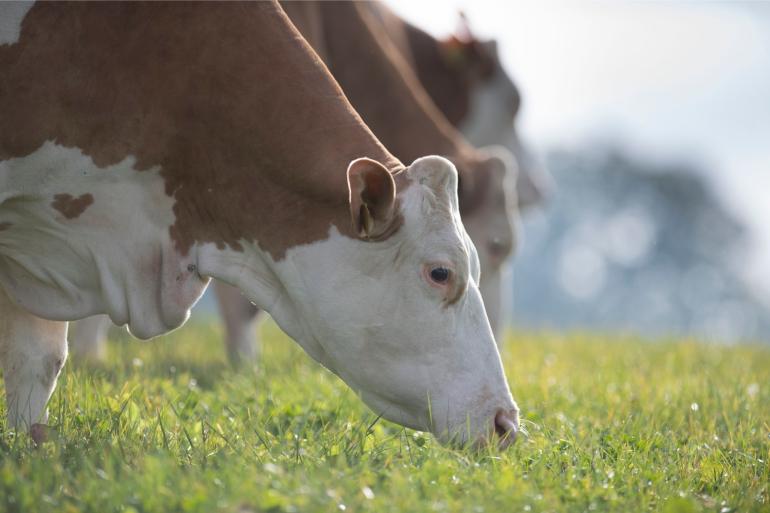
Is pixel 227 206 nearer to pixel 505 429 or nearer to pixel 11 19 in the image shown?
pixel 11 19

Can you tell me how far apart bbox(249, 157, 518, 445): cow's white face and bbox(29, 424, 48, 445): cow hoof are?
43.3 inches

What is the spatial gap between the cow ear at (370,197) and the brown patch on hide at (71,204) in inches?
42.6

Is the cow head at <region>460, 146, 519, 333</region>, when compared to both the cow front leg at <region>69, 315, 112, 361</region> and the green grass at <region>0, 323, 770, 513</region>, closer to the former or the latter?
the green grass at <region>0, 323, 770, 513</region>

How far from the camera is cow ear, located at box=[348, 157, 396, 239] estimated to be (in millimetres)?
4027

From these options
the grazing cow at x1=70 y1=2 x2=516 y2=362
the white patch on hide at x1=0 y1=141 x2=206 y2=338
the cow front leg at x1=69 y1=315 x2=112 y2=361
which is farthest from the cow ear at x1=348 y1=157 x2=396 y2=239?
the cow front leg at x1=69 y1=315 x2=112 y2=361

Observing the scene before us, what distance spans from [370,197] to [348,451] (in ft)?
3.15

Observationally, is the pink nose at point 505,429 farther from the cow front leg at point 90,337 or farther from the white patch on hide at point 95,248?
the cow front leg at point 90,337

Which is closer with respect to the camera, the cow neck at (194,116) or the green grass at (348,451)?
the green grass at (348,451)

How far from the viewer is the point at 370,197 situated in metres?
4.14

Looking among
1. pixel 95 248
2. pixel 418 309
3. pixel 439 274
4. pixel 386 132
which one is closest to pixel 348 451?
pixel 418 309

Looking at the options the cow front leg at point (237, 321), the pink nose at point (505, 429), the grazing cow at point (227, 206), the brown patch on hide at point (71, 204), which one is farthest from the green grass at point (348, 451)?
the cow front leg at point (237, 321)

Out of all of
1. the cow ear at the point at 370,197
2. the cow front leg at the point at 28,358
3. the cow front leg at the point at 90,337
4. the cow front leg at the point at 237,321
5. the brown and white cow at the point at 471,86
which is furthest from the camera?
the brown and white cow at the point at 471,86

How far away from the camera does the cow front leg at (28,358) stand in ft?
15.3

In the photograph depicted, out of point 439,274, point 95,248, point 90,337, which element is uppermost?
point 439,274
